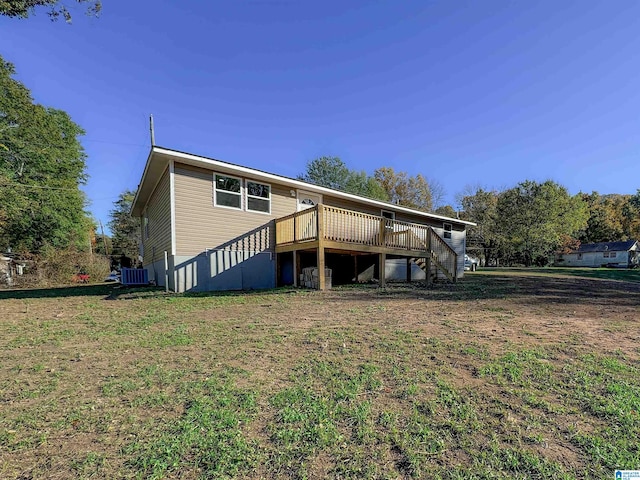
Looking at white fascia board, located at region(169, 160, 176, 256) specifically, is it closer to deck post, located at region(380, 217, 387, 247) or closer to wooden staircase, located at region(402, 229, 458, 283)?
deck post, located at region(380, 217, 387, 247)

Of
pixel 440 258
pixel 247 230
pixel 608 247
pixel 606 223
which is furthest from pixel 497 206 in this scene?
pixel 247 230

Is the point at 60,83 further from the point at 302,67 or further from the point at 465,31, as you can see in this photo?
the point at 465,31

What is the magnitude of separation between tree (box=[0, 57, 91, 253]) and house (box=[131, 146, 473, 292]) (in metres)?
13.9

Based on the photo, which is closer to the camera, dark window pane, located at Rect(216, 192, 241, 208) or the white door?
dark window pane, located at Rect(216, 192, 241, 208)

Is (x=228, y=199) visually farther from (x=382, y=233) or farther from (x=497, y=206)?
(x=497, y=206)

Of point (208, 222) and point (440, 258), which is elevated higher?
point (208, 222)

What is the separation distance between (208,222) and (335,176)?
1009 inches

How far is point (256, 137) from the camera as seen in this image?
19484 mm

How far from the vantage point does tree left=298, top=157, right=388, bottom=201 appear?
33.3 meters

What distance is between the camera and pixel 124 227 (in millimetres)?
36938

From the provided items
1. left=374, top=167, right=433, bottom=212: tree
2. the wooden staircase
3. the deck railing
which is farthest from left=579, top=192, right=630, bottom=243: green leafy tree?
the deck railing

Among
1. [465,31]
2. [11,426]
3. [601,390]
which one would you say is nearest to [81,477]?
[11,426]

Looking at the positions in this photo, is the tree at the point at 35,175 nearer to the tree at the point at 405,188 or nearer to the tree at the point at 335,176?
the tree at the point at 335,176

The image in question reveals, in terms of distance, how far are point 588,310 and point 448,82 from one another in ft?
33.1
